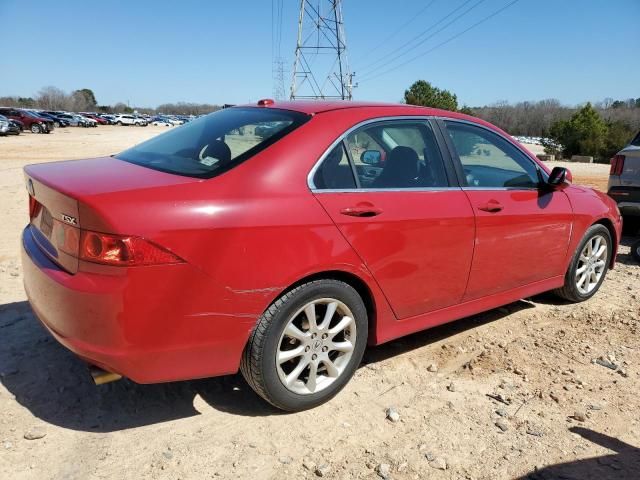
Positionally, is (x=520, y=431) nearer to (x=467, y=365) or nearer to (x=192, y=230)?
(x=467, y=365)

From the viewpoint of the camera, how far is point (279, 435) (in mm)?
2711

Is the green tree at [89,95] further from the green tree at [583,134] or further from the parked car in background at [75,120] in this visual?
the green tree at [583,134]

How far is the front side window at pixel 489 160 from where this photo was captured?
3.63 meters

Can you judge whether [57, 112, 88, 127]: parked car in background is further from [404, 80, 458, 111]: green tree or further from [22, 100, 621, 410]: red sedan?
[22, 100, 621, 410]: red sedan

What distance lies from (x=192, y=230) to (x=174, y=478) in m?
1.13

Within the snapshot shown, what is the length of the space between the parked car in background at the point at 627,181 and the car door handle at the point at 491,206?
4.33 metres

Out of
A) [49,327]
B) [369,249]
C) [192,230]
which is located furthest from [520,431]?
[49,327]

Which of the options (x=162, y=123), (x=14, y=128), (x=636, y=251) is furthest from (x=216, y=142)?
(x=162, y=123)

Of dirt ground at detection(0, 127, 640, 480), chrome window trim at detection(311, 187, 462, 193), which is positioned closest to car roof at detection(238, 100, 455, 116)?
chrome window trim at detection(311, 187, 462, 193)

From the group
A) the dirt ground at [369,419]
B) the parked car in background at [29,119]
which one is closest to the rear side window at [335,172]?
the dirt ground at [369,419]

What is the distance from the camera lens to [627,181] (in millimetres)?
6945

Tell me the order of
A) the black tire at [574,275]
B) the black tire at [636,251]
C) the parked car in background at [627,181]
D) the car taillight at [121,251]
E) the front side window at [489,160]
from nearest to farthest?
the car taillight at [121,251] < the front side window at [489,160] < the black tire at [574,275] < the black tire at [636,251] < the parked car in background at [627,181]

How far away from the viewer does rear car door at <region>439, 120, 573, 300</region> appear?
3551 mm

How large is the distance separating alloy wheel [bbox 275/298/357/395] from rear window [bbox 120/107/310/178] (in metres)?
0.89
